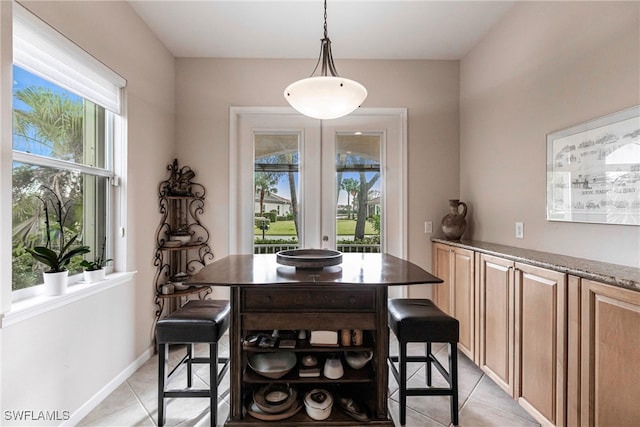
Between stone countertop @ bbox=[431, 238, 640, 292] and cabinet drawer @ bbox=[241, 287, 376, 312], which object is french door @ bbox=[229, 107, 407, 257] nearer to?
stone countertop @ bbox=[431, 238, 640, 292]

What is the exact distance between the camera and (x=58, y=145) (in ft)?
5.78

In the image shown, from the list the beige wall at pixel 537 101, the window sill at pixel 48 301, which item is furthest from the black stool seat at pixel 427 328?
the window sill at pixel 48 301

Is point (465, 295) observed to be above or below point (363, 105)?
below

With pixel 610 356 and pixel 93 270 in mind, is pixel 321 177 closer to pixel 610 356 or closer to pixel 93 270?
pixel 93 270

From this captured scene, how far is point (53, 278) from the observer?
161cm

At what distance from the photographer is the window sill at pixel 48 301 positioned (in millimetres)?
1359

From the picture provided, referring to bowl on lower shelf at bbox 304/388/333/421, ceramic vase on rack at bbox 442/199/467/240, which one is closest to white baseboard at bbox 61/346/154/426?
bowl on lower shelf at bbox 304/388/333/421

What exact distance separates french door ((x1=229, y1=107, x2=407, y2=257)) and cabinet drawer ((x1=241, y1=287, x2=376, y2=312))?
159 centimetres

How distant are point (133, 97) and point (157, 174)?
26.1 inches

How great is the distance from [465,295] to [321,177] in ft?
5.68

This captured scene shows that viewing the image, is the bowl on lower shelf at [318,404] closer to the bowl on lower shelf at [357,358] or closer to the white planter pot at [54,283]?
the bowl on lower shelf at [357,358]

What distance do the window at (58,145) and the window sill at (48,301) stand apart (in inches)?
3.8

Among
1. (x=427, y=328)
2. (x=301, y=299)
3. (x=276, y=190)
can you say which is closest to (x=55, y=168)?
(x=301, y=299)

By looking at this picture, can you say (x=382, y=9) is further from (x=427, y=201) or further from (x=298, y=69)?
(x=427, y=201)
